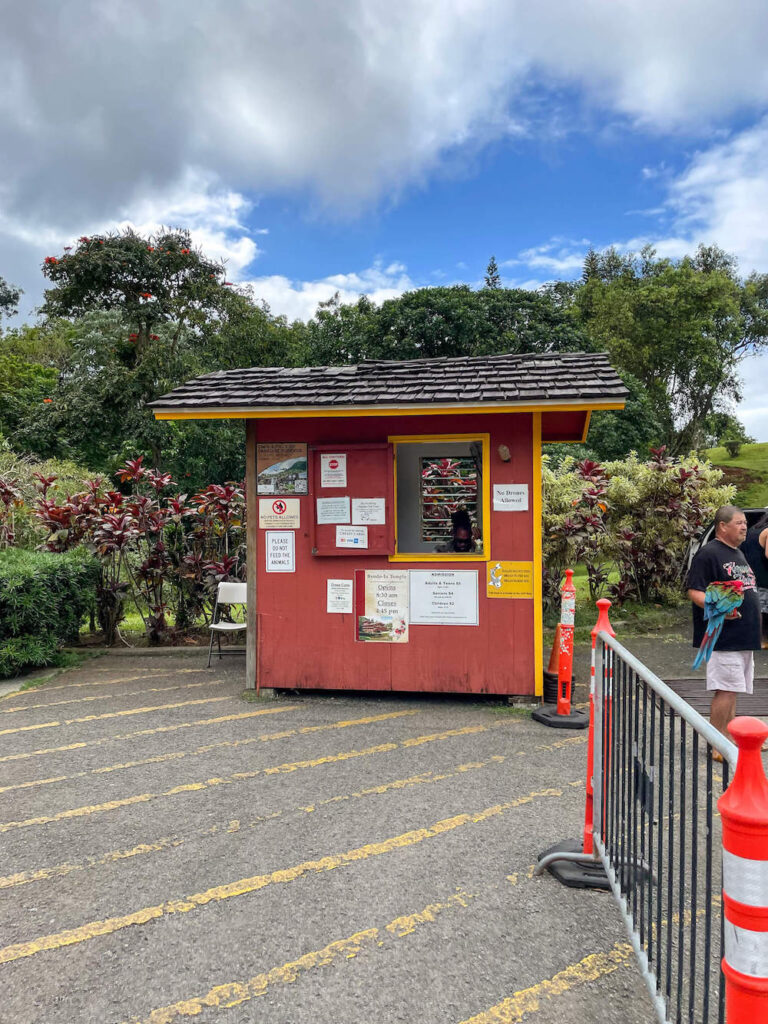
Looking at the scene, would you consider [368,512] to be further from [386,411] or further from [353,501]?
[386,411]

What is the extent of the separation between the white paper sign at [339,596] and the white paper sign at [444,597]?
60cm

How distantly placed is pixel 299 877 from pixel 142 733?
2.75 m

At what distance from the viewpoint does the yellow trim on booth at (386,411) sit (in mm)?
5746

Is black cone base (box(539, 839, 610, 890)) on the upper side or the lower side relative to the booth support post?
lower

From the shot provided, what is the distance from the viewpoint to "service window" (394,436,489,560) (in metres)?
6.27

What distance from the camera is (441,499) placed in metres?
10.4

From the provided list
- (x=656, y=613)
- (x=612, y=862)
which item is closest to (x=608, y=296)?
(x=656, y=613)

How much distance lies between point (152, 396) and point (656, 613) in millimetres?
14463

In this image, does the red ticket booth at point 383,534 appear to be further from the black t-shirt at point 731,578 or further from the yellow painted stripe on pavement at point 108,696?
the black t-shirt at point 731,578

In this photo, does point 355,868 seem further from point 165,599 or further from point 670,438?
point 670,438

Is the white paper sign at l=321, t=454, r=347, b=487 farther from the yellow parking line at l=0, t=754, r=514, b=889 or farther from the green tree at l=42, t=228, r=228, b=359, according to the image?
the green tree at l=42, t=228, r=228, b=359

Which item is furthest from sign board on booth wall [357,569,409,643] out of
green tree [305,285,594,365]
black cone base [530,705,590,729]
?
green tree [305,285,594,365]

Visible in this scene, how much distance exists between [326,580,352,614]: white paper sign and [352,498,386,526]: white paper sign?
0.59 m

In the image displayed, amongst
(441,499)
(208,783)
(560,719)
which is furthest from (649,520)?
(208,783)
